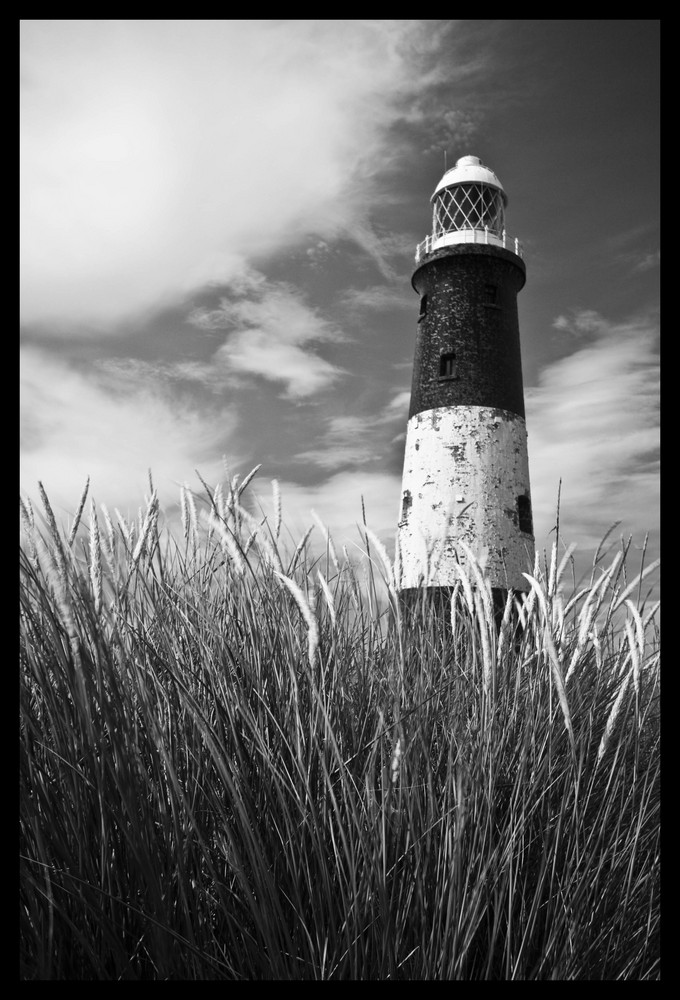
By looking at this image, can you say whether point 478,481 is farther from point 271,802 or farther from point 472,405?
point 271,802

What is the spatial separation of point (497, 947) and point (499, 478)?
9.42 meters

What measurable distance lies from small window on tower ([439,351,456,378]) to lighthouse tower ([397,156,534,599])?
0.02 m

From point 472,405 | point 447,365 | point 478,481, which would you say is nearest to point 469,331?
point 447,365

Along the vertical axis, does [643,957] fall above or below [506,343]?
below

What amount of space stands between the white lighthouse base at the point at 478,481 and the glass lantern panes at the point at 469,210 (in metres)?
4.17

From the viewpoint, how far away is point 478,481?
35.0ft

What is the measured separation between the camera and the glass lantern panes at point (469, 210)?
1310 cm

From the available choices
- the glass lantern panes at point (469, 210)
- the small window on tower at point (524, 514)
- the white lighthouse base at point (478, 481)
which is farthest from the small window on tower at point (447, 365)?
the glass lantern panes at point (469, 210)

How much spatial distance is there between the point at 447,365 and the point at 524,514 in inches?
106

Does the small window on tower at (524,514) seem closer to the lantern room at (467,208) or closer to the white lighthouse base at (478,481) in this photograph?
the white lighthouse base at (478,481)
